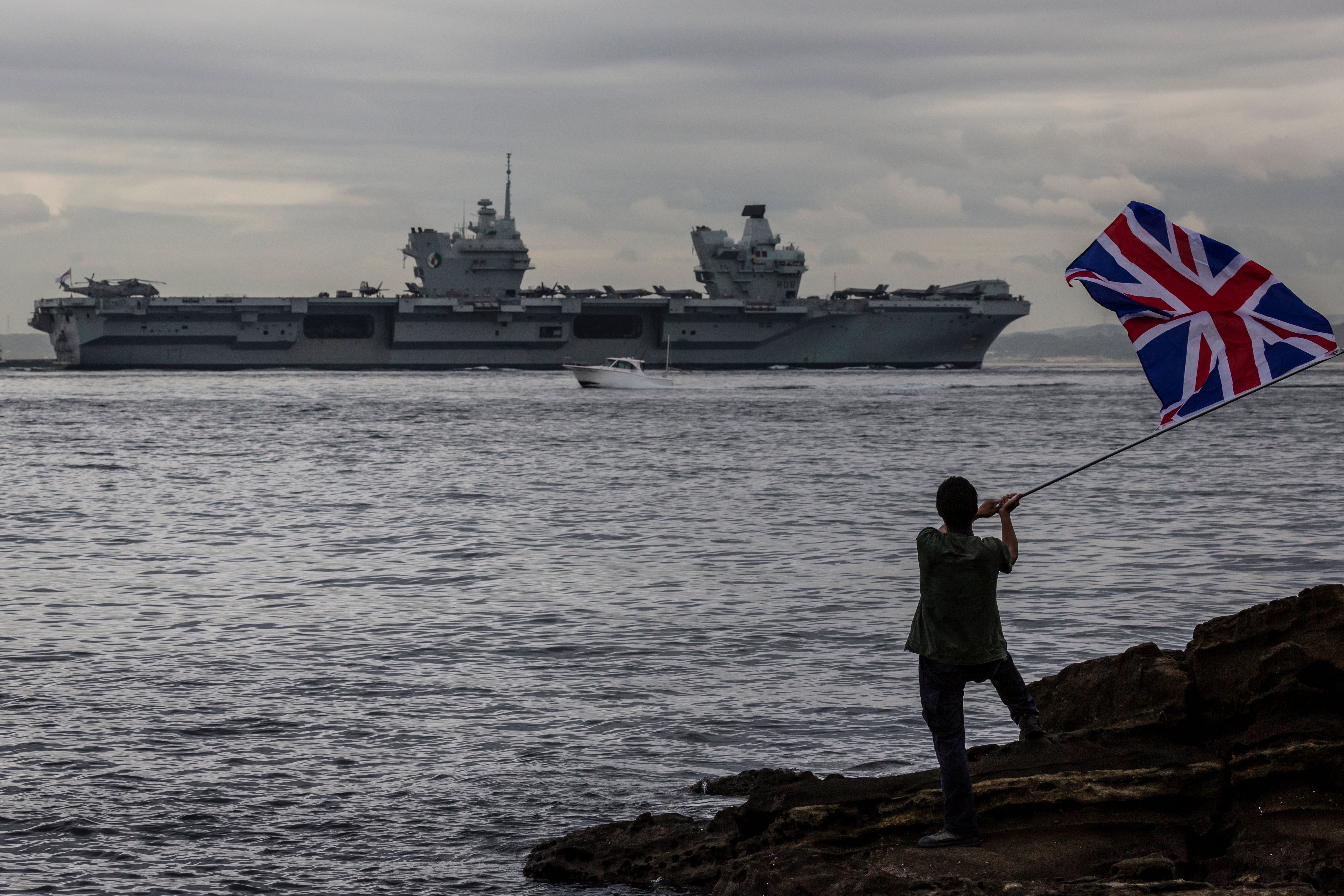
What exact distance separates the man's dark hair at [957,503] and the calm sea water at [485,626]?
225 cm

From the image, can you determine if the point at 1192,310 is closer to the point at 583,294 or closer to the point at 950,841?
the point at 950,841

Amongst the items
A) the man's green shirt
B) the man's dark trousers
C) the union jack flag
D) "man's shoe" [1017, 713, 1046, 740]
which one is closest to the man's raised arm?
the man's green shirt

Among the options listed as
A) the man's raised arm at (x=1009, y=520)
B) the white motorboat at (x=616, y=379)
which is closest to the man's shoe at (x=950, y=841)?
the man's raised arm at (x=1009, y=520)

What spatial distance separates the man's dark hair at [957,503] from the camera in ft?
17.2

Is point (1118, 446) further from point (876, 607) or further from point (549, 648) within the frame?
point (549, 648)

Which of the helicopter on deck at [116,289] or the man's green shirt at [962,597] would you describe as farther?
the helicopter on deck at [116,289]

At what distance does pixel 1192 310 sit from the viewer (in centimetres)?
633

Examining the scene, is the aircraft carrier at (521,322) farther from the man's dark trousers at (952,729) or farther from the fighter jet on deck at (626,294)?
Answer: the man's dark trousers at (952,729)

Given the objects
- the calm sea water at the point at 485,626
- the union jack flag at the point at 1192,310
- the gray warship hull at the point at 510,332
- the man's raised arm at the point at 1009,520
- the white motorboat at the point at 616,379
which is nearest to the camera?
the man's raised arm at the point at 1009,520

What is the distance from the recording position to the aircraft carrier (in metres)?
85.1

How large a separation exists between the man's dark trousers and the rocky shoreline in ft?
0.43

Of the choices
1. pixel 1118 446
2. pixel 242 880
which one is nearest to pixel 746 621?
pixel 242 880

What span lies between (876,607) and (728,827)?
6.77 meters

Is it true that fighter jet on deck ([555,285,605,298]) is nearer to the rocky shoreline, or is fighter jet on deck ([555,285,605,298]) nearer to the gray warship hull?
the gray warship hull
